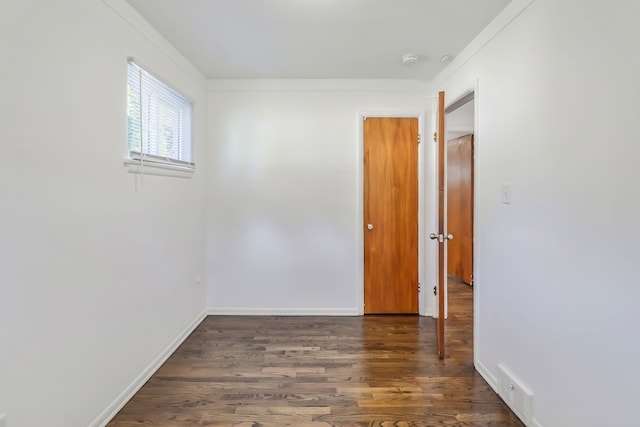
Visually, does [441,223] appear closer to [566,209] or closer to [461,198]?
[566,209]

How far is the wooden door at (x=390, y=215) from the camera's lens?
362 cm

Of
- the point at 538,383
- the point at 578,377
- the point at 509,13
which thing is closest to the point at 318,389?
the point at 538,383

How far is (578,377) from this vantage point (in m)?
1.54

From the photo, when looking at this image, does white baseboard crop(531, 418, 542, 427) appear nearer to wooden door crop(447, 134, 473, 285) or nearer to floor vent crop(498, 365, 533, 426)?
floor vent crop(498, 365, 533, 426)

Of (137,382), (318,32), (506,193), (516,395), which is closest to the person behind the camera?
(516,395)

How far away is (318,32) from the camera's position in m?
2.52

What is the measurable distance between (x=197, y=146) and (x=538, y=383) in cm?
323

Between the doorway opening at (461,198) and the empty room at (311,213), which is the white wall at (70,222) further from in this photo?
the doorway opening at (461,198)

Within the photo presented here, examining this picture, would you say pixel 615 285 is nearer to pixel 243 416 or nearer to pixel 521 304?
pixel 521 304

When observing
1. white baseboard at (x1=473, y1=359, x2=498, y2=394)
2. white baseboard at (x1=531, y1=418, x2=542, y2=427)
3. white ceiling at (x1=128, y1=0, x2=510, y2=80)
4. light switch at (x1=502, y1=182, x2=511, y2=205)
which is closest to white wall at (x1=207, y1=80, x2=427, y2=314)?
white ceiling at (x1=128, y1=0, x2=510, y2=80)

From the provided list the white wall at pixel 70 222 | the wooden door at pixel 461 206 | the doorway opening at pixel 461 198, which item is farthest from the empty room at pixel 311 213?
the wooden door at pixel 461 206

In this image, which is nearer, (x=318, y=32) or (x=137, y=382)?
(x=137, y=382)

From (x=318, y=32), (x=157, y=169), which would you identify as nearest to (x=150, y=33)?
(x=157, y=169)

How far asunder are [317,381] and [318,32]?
2.46m
